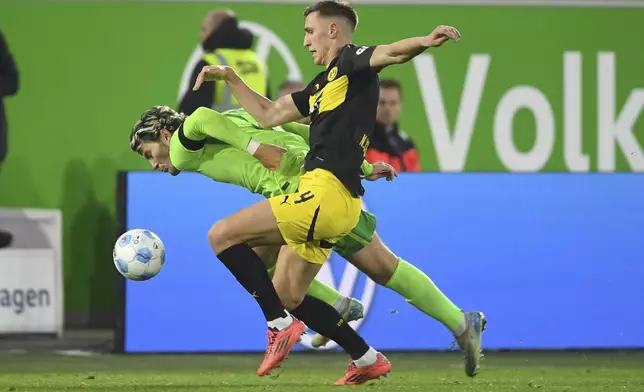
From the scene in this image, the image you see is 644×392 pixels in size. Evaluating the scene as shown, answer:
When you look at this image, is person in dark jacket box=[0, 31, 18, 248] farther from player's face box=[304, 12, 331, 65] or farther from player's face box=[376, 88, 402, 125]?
player's face box=[304, 12, 331, 65]

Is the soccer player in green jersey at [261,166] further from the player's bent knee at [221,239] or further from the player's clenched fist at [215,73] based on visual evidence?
the player's bent knee at [221,239]

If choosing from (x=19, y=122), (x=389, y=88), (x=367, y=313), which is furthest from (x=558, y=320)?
(x=19, y=122)

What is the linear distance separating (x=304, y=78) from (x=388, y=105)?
53.0 inches

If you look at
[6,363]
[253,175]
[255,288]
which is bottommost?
[6,363]

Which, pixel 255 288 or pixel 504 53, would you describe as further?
pixel 504 53

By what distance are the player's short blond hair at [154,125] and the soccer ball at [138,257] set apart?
49 cm

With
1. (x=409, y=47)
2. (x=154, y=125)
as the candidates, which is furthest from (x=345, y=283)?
(x=409, y=47)

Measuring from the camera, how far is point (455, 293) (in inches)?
337

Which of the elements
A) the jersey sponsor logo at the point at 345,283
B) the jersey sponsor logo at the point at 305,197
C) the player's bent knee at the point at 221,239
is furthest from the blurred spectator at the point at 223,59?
the jersey sponsor logo at the point at 305,197

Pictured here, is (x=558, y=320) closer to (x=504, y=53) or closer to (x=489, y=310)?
(x=489, y=310)

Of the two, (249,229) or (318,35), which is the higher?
(318,35)

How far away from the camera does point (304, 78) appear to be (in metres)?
11.0

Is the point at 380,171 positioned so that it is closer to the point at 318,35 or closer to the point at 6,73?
the point at 318,35

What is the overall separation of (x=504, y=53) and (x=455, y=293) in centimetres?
332
